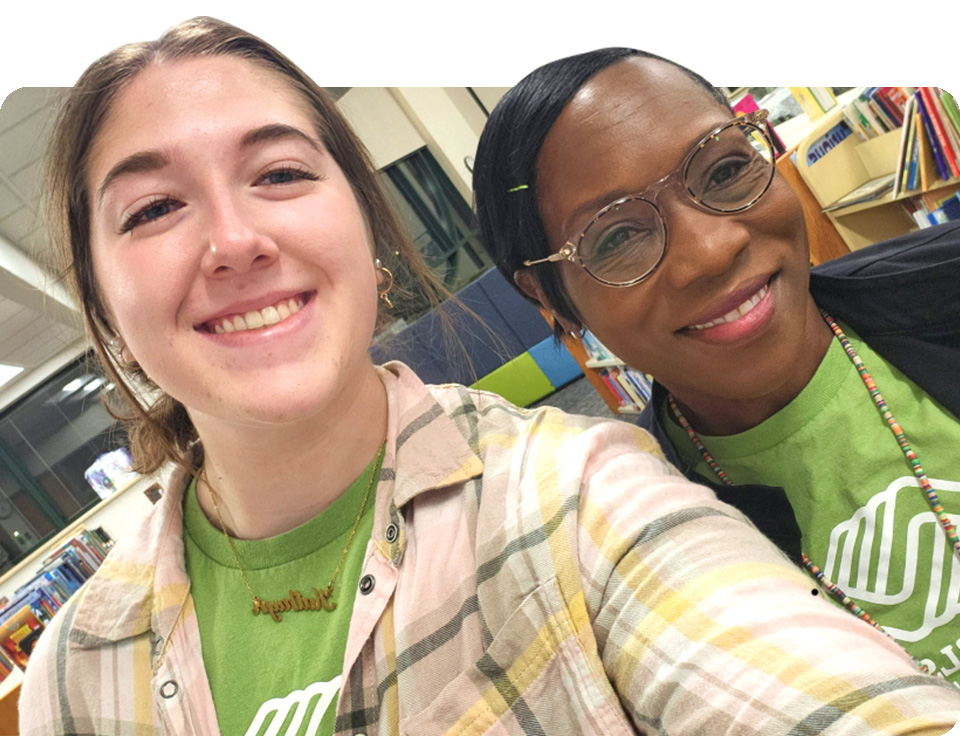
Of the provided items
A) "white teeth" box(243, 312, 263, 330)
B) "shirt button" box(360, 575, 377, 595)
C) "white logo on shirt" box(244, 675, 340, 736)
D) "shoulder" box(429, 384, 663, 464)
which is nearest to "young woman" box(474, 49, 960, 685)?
"shoulder" box(429, 384, 663, 464)

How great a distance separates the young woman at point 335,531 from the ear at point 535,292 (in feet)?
0.50

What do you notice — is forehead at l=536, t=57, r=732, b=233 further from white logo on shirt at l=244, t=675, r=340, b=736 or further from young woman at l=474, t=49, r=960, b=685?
white logo on shirt at l=244, t=675, r=340, b=736

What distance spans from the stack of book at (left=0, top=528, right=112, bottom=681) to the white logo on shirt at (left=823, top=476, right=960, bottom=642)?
343cm

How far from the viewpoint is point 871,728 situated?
16.4 inches

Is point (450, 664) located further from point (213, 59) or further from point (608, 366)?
point (608, 366)

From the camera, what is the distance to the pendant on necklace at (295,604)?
0.78 meters

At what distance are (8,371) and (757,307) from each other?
1.39 metres

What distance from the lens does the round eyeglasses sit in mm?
652

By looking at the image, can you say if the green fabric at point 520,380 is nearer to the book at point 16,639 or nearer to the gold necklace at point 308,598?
the gold necklace at point 308,598

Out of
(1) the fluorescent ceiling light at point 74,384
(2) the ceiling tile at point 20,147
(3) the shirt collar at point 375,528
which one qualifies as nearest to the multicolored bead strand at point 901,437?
(3) the shirt collar at point 375,528

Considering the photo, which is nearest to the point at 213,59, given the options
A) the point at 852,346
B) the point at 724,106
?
the point at 724,106

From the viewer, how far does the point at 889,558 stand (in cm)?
65

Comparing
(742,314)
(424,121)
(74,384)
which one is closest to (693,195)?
(742,314)

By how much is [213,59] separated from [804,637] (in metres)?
0.83
